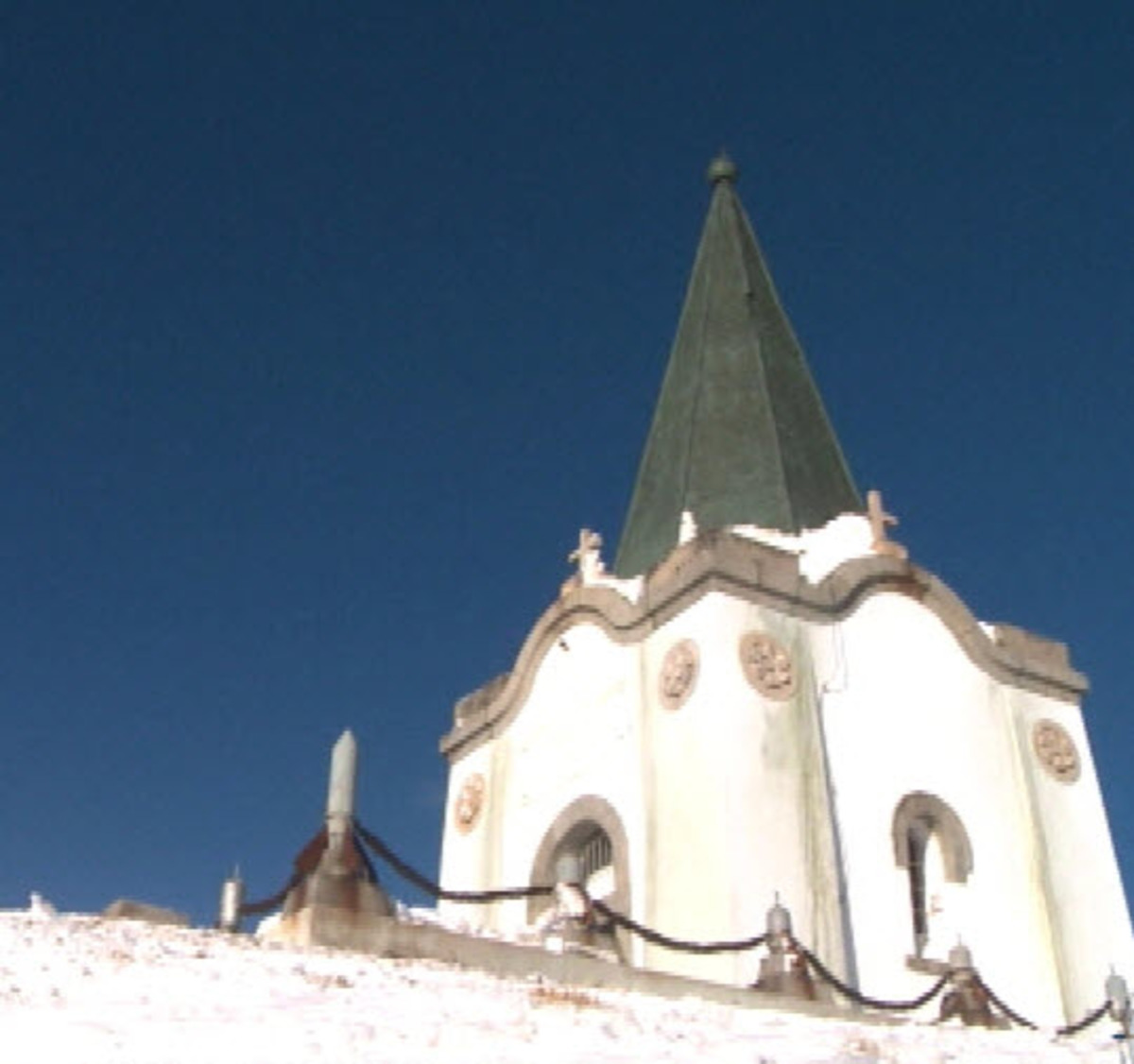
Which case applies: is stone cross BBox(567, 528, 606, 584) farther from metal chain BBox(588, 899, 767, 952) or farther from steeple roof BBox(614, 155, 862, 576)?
metal chain BBox(588, 899, 767, 952)

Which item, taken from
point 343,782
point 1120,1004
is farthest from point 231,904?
point 1120,1004

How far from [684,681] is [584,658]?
9.49ft

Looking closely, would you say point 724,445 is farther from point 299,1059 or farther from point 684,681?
point 299,1059

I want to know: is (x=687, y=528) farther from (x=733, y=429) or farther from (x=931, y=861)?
(x=931, y=861)

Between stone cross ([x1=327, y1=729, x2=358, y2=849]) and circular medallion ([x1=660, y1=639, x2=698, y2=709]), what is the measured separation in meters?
6.55

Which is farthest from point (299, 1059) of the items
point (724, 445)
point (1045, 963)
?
point (724, 445)

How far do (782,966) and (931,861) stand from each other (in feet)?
18.9

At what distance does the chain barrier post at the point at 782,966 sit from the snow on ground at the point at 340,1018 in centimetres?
261

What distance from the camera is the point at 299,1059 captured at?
7992mm

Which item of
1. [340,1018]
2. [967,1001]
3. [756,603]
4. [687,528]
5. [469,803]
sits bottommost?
[340,1018]

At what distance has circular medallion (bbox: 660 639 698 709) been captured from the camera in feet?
65.2

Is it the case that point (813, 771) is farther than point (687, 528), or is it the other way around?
point (687, 528)

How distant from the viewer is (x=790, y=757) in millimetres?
19312

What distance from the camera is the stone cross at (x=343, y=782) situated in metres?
13.9
